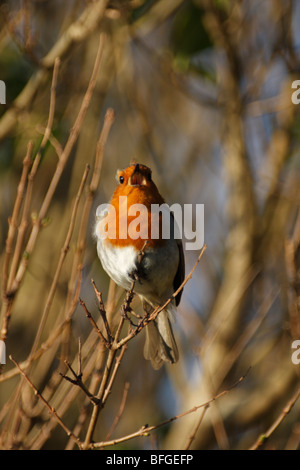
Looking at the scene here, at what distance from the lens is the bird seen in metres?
3.48

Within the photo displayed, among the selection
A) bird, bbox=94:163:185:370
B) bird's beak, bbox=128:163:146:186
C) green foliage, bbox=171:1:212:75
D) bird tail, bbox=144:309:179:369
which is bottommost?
bird tail, bbox=144:309:179:369

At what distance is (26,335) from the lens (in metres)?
5.32

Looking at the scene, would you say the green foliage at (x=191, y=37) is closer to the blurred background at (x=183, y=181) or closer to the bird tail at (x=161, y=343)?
the blurred background at (x=183, y=181)

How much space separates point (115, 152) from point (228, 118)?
1.67 m

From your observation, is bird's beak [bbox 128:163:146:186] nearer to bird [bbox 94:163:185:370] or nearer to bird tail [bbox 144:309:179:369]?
bird [bbox 94:163:185:370]

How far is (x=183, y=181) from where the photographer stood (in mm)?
6168

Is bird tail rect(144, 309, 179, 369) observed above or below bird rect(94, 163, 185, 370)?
below

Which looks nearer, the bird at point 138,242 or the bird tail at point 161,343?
the bird at point 138,242

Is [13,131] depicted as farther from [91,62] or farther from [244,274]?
[244,274]

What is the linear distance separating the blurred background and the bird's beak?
454 mm

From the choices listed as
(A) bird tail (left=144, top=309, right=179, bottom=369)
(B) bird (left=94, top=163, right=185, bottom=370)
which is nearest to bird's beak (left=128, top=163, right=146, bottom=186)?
(B) bird (left=94, top=163, right=185, bottom=370)

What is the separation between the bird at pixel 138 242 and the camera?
348 centimetres

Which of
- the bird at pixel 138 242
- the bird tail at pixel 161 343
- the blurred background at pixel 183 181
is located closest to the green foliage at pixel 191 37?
the blurred background at pixel 183 181
